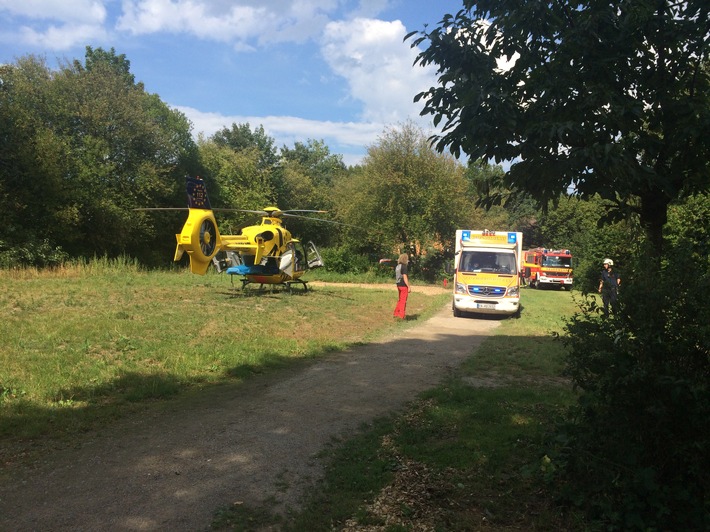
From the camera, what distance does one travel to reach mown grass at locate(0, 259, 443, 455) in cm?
676

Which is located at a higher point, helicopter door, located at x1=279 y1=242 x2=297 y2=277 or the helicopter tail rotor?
the helicopter tail rotor

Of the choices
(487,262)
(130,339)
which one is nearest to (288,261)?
(487,262)

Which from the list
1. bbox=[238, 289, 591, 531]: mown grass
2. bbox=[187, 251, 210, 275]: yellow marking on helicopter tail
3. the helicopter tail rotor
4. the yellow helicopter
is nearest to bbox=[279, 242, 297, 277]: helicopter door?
the yellow helicopter

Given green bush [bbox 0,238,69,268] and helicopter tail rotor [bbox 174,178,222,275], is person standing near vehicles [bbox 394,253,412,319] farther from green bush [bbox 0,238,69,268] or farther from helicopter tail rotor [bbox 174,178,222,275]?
green bush [bbox 0,238,69,268]

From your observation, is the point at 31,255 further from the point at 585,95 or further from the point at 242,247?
the point at 585,95

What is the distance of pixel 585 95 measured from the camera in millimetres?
4086

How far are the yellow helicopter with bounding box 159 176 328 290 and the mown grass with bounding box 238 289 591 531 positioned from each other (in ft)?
33.4

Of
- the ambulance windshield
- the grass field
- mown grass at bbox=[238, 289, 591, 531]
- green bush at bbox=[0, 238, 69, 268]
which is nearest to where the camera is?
mown grass at bbox=[238, 289, 591, 531]

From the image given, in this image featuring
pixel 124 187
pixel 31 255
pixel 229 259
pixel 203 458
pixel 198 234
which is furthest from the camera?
pixel 124 187

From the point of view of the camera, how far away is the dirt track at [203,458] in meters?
3.94

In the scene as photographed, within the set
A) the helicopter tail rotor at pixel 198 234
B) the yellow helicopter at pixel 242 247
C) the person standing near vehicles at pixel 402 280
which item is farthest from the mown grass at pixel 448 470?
the yellow helicopter at pixel 242 247

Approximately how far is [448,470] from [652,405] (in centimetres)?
204

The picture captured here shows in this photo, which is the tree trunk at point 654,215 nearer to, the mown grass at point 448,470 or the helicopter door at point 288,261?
the mown grass at point 448,470

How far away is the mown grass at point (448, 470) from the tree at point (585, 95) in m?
1.37
